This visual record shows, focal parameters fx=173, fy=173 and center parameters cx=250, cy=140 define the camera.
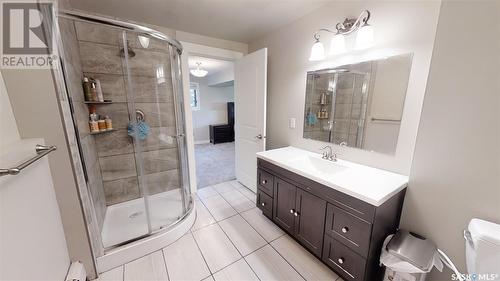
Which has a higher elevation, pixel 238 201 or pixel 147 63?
pixel 147 63

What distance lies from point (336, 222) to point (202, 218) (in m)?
1.52

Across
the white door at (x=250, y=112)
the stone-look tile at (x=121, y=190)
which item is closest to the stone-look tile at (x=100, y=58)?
the stone-look tile at (x=121, y=190)

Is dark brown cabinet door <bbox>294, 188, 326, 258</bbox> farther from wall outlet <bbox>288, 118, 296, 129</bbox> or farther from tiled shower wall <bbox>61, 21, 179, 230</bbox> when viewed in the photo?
tiled shower wall <bbox>61, 21, 179, 230</bbox>

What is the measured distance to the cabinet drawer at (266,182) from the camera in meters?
1.89

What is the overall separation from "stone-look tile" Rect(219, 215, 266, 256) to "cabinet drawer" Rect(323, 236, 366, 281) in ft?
2.04

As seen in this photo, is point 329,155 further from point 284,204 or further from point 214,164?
point 214,164

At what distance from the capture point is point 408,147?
133cm

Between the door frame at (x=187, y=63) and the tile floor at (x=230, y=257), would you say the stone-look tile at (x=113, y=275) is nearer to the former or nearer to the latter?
the tile floor at (x=230, y=257)

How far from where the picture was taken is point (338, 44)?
1.58 metres

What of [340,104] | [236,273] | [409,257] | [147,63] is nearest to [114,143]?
[147,63]

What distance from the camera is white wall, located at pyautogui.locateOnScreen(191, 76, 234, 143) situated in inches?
241

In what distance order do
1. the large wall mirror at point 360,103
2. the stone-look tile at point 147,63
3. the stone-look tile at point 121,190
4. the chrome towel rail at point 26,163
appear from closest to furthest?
1. the chrome towel rail at point 26,163
2. the large wall mirror at point 360,103
3. the stone-look tile at point 147,63
4. the stone-look tile at point 121,190

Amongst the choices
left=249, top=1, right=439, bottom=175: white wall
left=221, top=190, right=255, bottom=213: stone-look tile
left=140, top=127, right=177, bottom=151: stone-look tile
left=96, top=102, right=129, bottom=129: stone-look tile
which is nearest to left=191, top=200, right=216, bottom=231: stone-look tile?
left=221, top=190, right=255, bottom=213: stone-look tile

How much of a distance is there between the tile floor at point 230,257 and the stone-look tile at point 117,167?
113 cm
